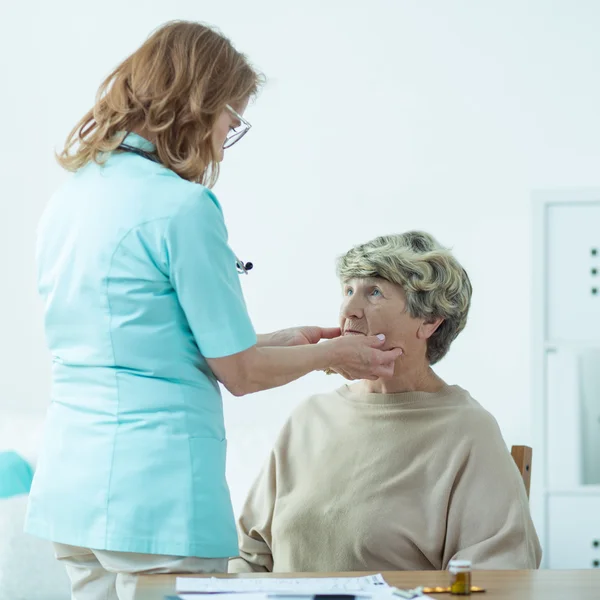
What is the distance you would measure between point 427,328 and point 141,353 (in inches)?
33.1

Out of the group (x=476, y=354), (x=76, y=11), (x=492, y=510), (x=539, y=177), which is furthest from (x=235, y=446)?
(x=76, y=11)

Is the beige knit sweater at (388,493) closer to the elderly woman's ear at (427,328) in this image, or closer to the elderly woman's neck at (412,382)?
the elderly woman's neck at (412,382)

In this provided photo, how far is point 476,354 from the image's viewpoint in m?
3.03

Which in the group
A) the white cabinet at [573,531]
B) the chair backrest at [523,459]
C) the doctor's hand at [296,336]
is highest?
the doctor's hand at [296,336]

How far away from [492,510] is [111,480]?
78cm

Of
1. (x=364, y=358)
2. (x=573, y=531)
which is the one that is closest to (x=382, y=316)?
(x=364, y=358)

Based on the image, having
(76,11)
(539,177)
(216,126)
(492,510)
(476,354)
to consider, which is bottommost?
(492,510)

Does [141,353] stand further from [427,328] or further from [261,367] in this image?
[427,328]

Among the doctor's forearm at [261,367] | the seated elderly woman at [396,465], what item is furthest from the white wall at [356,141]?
the doctor's forearm at [261,367]

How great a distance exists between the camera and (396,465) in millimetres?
1992

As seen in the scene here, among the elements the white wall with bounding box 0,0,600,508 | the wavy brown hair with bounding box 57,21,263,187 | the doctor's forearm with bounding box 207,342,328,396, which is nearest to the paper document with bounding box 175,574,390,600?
the doctor's forearm with bounding box 207,342,328,396

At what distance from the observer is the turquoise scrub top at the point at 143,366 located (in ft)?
4.69

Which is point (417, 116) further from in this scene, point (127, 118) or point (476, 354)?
point (127, 118)

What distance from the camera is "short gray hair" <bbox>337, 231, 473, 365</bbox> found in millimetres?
2068
